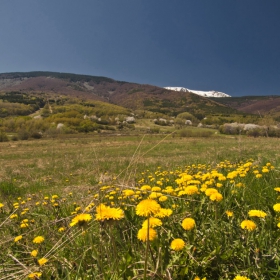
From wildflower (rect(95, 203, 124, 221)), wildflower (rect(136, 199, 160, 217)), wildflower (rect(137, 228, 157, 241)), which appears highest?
wildflower (rect(136, 199, 160, 217))

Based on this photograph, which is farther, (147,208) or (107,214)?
(107,214)

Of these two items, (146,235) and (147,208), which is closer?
(147,208)

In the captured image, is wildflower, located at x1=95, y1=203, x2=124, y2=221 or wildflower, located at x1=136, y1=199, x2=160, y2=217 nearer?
wildflower, located at x1=136, y1=199, x2=160, y2=217

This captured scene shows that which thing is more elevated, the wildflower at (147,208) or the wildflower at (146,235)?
the wildflower at (147,208)

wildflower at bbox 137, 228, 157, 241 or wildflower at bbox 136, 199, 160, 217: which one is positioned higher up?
wildflower at bbox 136, 199, 160, 217

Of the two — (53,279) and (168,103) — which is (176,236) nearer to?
(53,279)

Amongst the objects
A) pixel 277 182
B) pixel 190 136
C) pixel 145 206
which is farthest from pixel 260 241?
pixel 190 136

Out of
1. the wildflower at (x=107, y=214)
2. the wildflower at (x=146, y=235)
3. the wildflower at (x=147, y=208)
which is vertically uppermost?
the wildflower at (x=147, y=208)

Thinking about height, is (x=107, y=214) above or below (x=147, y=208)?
below

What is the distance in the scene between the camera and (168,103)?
194 metres

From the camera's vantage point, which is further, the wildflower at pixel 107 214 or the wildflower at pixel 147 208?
the wildflower at pixel 107 214

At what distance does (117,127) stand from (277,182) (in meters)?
81.4

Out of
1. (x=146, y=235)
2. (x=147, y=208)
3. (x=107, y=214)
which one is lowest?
(x=146, y=235)

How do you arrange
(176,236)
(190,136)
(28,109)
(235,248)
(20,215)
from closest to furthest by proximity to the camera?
(235,248) → (176,236) → (20,215) → (190,136) → (28,109)
